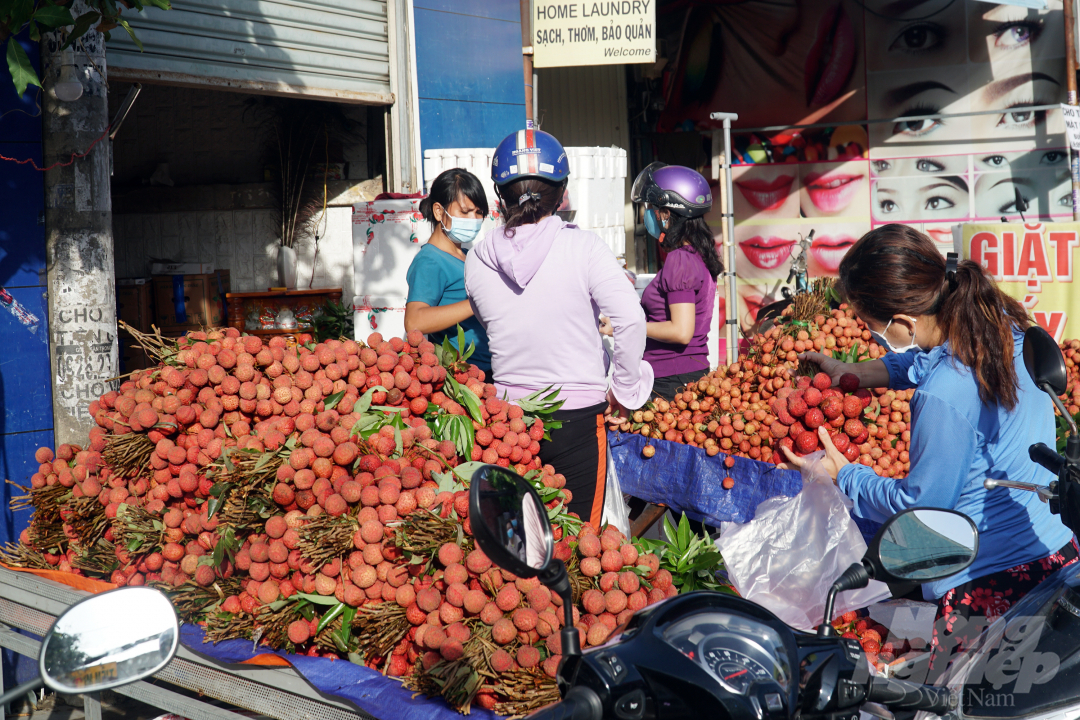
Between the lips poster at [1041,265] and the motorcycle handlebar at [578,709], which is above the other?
the lips poster at [1041,265]

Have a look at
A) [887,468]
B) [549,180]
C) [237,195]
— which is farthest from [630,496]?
[237,195]

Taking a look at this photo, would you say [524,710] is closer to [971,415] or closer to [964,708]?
[964,708]

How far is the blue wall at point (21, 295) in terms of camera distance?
3910 mm

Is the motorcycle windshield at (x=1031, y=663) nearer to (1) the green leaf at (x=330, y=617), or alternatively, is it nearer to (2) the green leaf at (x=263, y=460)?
(1) the green leaf at (x=330, y=617)

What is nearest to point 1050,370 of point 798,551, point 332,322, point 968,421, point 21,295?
point 968,421

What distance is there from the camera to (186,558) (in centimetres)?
236

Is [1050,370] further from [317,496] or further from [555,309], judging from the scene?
[317,496]

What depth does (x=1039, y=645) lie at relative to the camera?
5.22ft

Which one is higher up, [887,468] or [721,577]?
[887,468]

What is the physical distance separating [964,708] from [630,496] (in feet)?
8.55

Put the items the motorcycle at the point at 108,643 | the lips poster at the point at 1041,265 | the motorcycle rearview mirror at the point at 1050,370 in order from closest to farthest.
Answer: the motorcycle at the point at 108,643 < the motorcycle rearview mirror at the point at 1050,370 < the lips poster at the point at 1041,265

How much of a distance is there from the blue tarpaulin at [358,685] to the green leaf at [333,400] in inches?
30.9

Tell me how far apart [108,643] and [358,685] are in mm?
781

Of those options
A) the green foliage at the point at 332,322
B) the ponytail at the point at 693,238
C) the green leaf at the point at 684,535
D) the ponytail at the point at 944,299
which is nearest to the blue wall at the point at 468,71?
the green foliage at the point at 332,322
